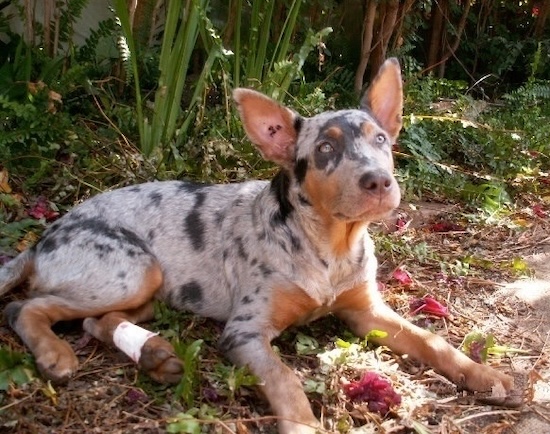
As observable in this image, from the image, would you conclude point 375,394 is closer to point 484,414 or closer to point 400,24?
point 484,414

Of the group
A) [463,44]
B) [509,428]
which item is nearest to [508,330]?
[509,428]

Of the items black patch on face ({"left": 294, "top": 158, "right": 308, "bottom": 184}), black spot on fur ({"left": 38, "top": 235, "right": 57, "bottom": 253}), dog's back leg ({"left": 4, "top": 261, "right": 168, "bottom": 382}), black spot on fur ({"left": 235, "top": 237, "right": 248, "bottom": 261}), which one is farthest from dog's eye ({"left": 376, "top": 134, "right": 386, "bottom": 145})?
black spot on fur ({"left": 38, "top": 235, "right": 57, "bottom": 253})

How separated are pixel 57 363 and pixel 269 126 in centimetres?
154

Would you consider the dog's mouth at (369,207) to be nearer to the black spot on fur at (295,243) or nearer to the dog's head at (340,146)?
the dog's head at (340,146)

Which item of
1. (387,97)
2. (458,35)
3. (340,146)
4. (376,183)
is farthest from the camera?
(458,35)

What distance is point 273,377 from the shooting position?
300 cm

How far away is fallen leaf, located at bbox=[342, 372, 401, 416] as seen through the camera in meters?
2.98

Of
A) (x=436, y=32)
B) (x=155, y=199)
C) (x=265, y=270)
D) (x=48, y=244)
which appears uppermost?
(x=436, y=32)

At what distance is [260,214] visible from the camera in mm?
3750

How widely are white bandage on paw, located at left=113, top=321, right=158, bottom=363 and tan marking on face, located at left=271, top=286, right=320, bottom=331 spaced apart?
23.6 inches

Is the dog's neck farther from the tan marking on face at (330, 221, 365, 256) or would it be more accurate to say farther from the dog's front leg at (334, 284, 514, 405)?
the dog's front leg at (334, 284, 514, 405)

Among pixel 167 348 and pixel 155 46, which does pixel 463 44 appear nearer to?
pixel 155 46

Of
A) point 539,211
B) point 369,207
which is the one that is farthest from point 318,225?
point 539,211

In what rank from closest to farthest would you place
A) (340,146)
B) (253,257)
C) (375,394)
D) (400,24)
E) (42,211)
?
1. (375,394)
2. (340,146)
3. (253,257)
4. (42,211)
5. (400,24)
